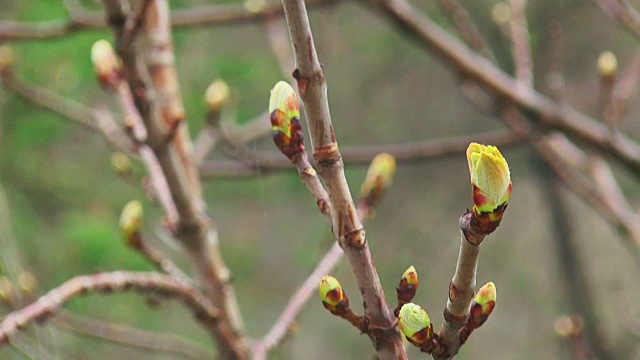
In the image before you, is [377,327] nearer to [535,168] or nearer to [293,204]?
[535,168]

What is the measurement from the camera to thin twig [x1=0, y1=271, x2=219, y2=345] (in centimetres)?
73

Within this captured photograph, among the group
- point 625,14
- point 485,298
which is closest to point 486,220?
point 485,298

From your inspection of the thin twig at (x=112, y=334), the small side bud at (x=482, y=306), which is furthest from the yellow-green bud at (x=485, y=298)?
the thin twig at (x=112, y=334)

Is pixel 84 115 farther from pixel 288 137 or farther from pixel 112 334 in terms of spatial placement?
pixel 288 137

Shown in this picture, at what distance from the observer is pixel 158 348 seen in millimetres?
1242

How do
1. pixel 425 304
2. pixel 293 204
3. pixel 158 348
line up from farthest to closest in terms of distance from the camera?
1. pixel 293 204
2. pixel 425 304
3. pixel 158 348

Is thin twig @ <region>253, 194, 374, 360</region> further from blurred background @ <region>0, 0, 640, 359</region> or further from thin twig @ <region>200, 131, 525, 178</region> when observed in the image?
blurred background @ <region>0, 0, 640, 359</region>

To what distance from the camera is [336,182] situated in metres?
0.48

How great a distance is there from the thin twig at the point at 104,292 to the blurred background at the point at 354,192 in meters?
1.94

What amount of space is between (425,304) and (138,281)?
10.3 feet

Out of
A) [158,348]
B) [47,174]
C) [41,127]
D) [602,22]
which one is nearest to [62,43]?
[41,127]

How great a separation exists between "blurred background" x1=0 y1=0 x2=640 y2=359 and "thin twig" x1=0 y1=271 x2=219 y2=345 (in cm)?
194

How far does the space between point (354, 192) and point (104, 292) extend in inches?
112

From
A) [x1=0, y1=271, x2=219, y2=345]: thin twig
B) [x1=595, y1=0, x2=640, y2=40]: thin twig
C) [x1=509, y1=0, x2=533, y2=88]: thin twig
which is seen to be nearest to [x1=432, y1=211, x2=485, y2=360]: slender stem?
[x1=0, y1=271, x2=219, y2=345]: thin twig
